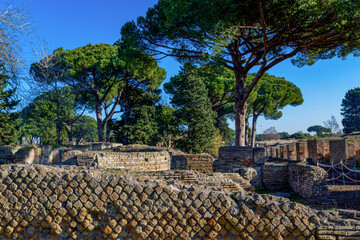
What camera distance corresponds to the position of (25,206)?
12.6ft

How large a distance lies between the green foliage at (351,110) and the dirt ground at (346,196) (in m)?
46.6

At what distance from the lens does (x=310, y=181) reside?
7945mm

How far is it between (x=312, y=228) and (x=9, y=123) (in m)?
26.1

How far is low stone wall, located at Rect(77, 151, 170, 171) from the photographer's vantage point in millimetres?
8102

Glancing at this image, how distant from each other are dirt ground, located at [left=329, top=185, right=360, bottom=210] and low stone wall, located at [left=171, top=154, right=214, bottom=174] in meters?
4.34

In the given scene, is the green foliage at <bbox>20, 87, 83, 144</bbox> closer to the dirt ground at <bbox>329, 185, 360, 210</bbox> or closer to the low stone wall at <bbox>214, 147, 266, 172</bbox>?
the low stone wall at <bbox>214, 147, 266, 172</bbox>

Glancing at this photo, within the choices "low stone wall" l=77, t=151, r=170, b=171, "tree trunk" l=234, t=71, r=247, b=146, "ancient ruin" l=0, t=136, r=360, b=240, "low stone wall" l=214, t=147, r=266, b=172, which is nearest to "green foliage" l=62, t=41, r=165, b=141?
"tree trunk" l=234, t=71, r=247, b=146

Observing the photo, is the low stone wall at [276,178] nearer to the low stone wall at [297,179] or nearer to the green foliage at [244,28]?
the low stone wall at [297,179]

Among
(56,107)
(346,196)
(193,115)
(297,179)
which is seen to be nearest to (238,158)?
(297,179)

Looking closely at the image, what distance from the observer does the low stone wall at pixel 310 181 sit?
25.6 feet

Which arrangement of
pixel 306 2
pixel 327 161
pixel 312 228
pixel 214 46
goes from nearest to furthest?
pixel 312 228, pixel 306 2, pixel 214 46, pixel 327 161

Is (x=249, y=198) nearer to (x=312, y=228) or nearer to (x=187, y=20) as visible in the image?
(x=312, y=228)

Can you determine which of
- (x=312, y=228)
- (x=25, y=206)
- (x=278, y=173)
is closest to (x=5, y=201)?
(x=25, y=206)

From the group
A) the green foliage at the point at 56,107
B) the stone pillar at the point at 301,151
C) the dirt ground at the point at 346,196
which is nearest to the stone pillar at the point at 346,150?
the stone pillar at the point at 301,151
